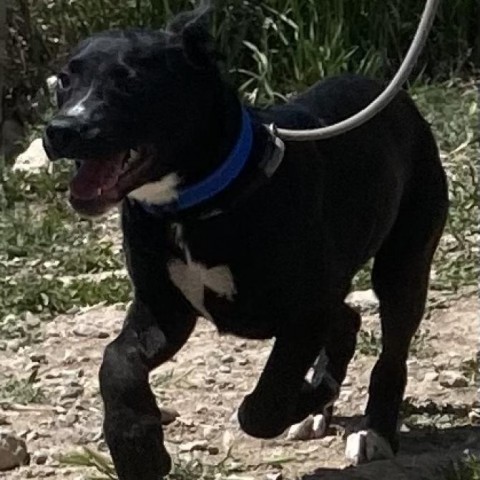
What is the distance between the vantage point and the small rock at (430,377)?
504 cm

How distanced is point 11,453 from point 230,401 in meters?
0.77

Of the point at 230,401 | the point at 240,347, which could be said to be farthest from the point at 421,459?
the point at 240,347

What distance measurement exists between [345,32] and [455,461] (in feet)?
14.8

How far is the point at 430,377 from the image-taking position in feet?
16.6

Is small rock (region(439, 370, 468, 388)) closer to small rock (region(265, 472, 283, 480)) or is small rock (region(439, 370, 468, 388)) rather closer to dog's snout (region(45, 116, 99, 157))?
small rock (region(265, 472, 283, 480))

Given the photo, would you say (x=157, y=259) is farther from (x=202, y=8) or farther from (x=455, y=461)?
(x=455, y=461)

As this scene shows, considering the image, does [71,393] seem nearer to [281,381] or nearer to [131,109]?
[281,381]

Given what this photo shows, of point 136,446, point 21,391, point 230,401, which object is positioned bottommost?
point 230,401

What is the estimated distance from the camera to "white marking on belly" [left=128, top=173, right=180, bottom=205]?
3766mm

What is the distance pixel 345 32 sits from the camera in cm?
838

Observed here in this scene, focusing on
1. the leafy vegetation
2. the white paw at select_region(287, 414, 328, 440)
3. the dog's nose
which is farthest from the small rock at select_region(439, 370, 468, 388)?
the leafy vegetation

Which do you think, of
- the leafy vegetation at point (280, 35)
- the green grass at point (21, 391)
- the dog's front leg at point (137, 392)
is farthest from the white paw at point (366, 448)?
the leafy vegetation at point (280, 35)

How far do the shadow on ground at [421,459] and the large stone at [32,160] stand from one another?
11.0 ft

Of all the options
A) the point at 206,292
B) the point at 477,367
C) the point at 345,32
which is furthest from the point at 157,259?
the point at 345,32
